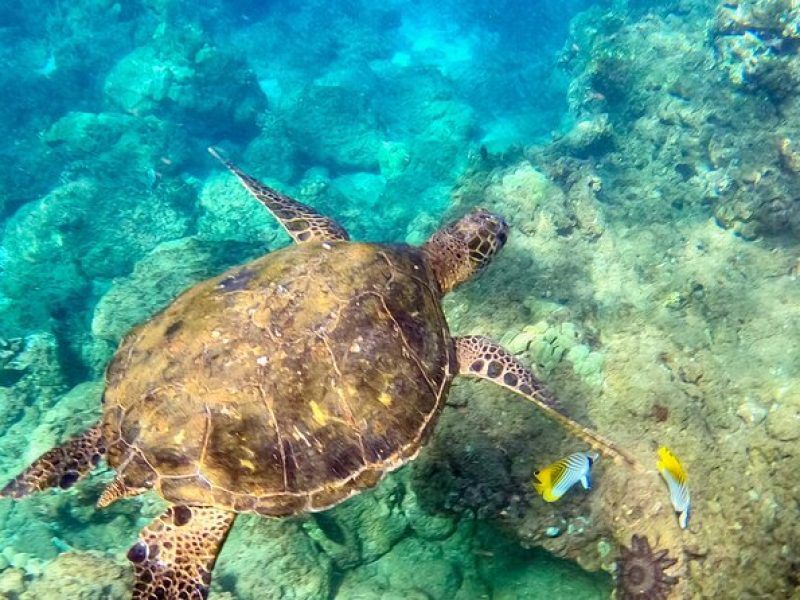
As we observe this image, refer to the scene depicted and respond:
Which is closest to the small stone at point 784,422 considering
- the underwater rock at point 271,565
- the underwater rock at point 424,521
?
the underwater rock at point 424,521

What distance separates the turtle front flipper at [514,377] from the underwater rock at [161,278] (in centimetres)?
401

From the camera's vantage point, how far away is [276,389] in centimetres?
292

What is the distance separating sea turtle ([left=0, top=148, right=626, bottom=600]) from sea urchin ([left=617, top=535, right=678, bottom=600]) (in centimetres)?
78

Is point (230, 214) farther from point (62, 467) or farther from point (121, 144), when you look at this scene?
point (62, 467)

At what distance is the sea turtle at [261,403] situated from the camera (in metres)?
2.80

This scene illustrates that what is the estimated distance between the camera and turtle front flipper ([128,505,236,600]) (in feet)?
9.00

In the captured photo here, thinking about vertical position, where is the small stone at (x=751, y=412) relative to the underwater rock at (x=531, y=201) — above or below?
below

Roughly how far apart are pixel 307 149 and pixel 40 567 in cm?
1135

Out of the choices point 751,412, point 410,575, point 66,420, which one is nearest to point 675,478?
point 751,412

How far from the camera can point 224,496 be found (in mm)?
2797

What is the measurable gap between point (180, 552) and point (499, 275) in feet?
12.9

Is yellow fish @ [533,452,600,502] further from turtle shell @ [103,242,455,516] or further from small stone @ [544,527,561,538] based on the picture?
turtle shell @ [103,242,455,516]

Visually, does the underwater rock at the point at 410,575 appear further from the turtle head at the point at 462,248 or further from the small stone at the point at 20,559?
the small stone at the point at 20,559

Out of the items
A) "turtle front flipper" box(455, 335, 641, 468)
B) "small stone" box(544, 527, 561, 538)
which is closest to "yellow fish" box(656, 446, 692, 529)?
"turtle front flipper" box(455, 335, 641, 468)
